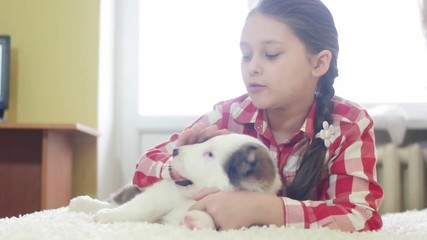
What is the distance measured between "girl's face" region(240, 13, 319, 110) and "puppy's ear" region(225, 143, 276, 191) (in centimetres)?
23

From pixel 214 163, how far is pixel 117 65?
162 cm

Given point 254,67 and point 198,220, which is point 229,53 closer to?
point 254,67

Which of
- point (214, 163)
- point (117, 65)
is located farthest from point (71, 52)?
point (214, 163)

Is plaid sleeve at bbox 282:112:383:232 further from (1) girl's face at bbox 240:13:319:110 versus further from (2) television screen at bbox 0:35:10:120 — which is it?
(2) television screen at bbox 0:35:10:120

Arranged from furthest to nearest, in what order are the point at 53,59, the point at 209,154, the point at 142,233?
the point at 53,59 → the point at 209,154 → the point at 142,233

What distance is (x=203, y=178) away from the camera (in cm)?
109

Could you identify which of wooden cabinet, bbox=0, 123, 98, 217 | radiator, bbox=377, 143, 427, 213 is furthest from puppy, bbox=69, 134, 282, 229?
radiator, bbox=377, 143, 427, 213

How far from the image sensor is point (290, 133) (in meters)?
1.35

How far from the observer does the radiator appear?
6.98 feet

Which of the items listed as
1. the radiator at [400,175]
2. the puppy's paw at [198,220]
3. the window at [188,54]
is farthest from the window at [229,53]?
the puppy's paw at [198,220]

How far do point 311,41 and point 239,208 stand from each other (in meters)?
0.45

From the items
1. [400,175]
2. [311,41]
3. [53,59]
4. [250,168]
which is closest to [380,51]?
[400,175]

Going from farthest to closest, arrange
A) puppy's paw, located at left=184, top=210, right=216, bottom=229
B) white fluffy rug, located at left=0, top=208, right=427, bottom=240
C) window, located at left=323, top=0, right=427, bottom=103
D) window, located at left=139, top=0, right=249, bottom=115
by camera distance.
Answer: window, located at left=139, top=0, right=249, bottom=115 < window, located at left=323, top=0, right=427, bottom=103 < puppy's paw, located at left=184, top=210, right=216, bottom=229 < white fluffy rug, located at left=0, top=208, right=427, bottom=240

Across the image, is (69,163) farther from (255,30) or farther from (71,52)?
(255,30)
